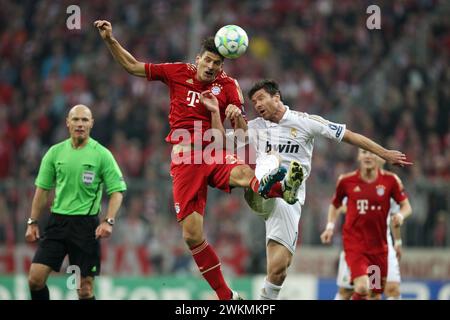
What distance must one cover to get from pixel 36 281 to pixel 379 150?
4.08 meters

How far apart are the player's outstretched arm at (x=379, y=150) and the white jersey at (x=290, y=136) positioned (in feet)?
1.39

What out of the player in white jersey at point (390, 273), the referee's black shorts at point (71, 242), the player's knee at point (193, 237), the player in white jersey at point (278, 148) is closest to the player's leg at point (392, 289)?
the player in white jersey at point (390, 273)

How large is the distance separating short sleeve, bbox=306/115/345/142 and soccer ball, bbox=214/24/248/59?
3.94ft

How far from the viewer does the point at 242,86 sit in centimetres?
2183

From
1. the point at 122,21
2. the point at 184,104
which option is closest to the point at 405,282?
the point at 184,104

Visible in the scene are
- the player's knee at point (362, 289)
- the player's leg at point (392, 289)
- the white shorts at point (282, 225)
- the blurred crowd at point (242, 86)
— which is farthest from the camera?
the blurred crowd at point (242, 86)

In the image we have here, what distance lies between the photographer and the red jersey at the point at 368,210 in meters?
12.9

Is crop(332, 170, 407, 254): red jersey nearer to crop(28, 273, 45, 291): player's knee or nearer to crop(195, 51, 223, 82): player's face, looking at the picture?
crop(195, 51, 223, 82): player's face

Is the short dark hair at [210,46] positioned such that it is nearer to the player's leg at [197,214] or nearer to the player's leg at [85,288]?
the player's leg at [197,214]

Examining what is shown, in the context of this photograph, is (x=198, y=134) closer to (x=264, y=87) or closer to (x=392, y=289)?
(x=264, y=87)

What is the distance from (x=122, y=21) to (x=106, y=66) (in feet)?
6.56
